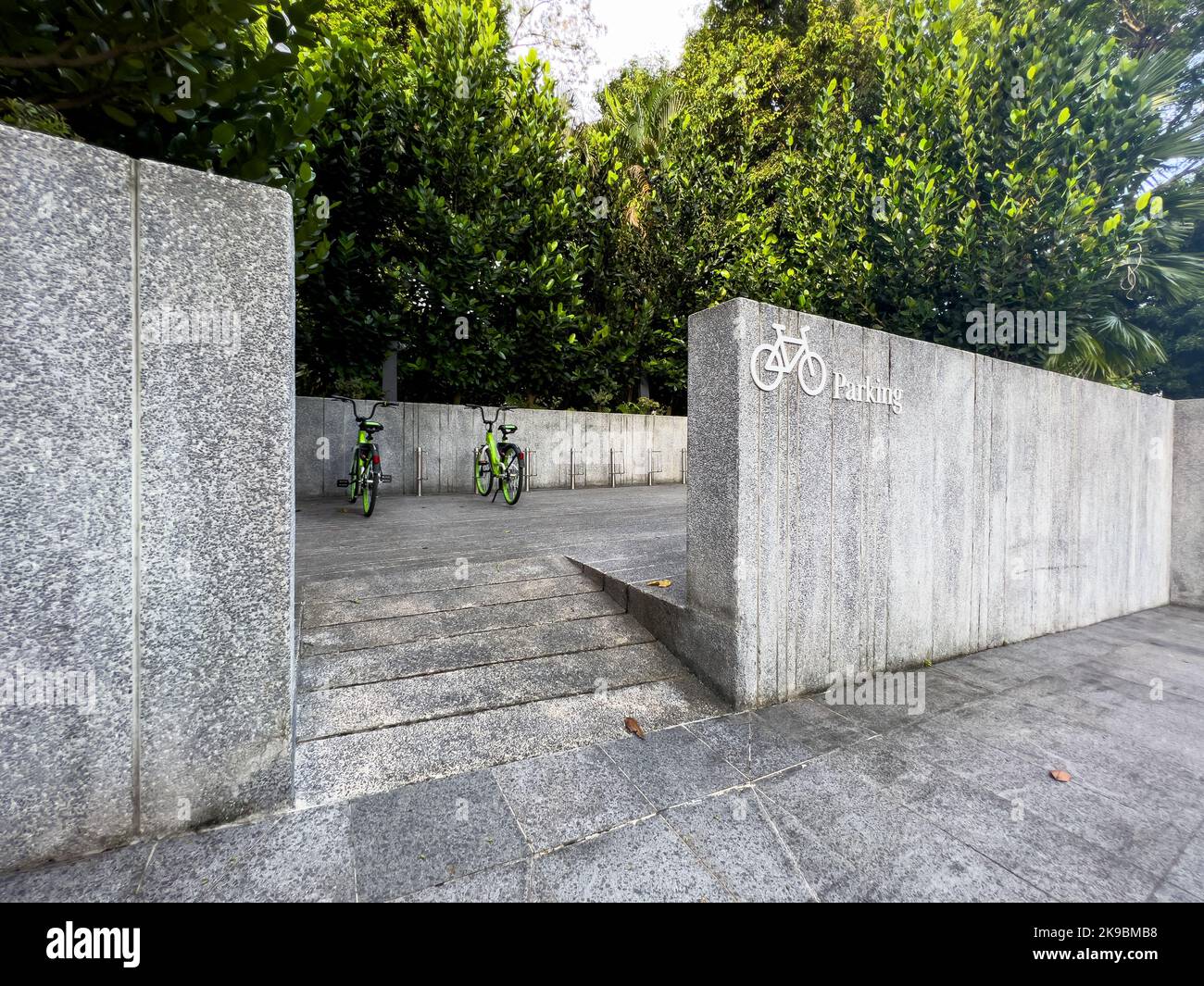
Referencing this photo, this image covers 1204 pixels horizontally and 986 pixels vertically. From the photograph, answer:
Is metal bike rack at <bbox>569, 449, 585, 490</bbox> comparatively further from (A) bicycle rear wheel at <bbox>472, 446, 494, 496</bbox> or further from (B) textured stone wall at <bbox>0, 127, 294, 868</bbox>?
(B) textured stone wall at <bbox>0, 127, 294, 868</bbox>

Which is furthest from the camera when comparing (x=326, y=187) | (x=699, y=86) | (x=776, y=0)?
(x=776, y=0)

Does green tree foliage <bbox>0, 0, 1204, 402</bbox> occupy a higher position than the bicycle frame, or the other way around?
green tree foliage <bbox>0, 0, 1204, 402</bbox>

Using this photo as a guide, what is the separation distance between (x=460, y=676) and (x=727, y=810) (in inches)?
62.5

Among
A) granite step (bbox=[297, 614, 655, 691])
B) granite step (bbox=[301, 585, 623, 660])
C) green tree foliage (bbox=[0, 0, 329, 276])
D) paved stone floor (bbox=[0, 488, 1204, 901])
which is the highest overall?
green tree foliage (bbox=[0, 0, 329, 276])

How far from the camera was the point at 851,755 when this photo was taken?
107 inches

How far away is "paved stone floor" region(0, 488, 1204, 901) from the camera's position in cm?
185

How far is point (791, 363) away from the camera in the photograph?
10.6ft

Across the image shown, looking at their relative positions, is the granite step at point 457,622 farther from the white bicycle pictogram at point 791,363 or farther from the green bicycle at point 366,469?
the green bicycle at point 366,469

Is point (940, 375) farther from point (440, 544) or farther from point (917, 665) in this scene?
point (440, 544)

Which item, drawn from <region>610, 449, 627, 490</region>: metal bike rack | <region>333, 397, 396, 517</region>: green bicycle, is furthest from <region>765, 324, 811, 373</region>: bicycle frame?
<region>610, 449, 627, 490</region>: metal bike rack

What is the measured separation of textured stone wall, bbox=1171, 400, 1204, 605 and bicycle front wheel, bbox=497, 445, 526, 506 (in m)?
9.16

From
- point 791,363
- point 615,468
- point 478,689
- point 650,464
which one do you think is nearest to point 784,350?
point 791,363
